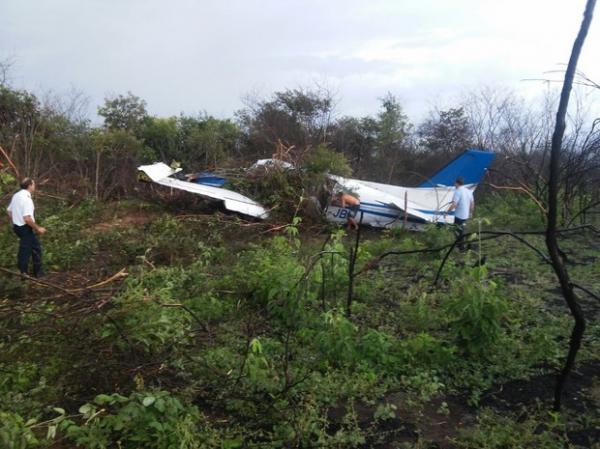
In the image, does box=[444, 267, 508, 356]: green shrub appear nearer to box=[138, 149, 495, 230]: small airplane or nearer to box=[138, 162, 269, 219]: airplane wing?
box=[138, 149, 495, 230]: small airplane

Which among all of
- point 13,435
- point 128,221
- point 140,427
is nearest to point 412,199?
point 128,221

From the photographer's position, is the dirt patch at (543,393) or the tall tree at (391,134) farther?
the tall tree at (391,134)

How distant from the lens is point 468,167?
1241cm

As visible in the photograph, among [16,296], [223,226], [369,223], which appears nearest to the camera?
[16,296]

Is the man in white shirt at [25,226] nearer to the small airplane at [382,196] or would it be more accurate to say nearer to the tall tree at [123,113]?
the small airplane at [382,196]

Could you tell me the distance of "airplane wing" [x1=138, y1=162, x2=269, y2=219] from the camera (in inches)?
433

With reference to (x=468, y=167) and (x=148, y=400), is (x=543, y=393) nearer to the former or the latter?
(x=148, y=400)

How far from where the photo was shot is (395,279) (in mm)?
7031

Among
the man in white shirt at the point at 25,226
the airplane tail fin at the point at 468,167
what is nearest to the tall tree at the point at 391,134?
the airplane tail fin at the point at 468,167

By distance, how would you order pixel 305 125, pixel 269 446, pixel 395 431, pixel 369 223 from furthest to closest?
pixel 305 125 < pixel 369 223 < pixel 395 431 < pixel 269 446

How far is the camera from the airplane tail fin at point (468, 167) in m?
12.2

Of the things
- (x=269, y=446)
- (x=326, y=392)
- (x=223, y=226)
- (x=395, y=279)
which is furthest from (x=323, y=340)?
(x=223, y=226)

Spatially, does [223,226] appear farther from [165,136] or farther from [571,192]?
[165,136]

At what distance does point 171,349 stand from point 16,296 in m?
2.76
